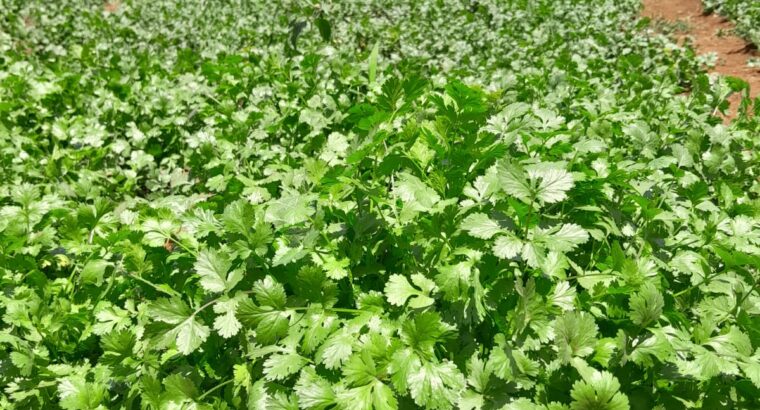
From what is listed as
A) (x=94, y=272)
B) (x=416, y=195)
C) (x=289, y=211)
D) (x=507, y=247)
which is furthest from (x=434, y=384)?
(x=94, y=272)

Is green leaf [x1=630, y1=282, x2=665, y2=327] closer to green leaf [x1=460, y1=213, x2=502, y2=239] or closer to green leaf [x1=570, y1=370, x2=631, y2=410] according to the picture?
green leaf [x1=570, y1=370, x2=631, y2=410]

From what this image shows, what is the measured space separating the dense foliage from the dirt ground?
116 mm

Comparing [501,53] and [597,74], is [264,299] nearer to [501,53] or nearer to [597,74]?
[597,74]

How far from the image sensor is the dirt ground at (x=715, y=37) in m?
5.25

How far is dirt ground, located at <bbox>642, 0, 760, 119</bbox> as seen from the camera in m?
5.25

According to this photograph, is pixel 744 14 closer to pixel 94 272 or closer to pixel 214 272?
pixel 214 272

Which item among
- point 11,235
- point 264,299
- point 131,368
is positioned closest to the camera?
point 264,299

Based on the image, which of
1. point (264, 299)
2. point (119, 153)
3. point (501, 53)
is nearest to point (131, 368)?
point (264, 299)

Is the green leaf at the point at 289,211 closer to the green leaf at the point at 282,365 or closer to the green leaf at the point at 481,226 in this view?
the green leaf at the point at 282,365

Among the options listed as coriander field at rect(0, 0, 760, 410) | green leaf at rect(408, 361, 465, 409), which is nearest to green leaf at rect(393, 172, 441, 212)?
coriander field at rect(0, 0, 760, 410)

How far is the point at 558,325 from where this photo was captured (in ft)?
3.71

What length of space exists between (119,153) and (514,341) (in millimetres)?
2829

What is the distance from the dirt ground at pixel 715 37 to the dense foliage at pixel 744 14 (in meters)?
0.12

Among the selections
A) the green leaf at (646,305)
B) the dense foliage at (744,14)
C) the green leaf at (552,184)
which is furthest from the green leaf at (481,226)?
the dense foliage at (744,14)
